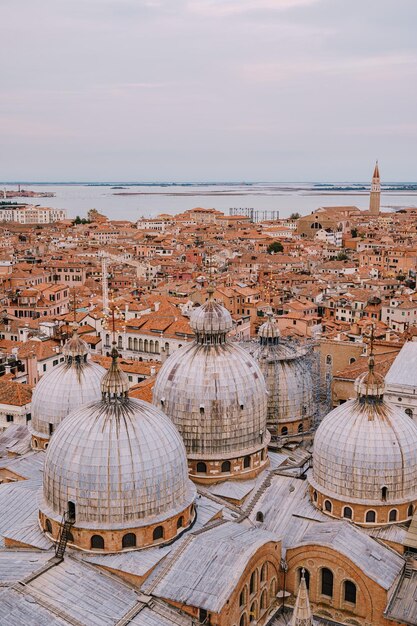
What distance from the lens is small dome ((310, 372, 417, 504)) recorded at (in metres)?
17.8

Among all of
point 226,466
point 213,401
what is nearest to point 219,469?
point 226,466

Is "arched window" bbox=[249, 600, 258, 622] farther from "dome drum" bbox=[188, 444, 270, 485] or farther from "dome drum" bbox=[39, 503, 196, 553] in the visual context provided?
"dome drum" bbox=[188, 444, 270, 485]

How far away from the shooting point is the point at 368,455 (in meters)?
17.8

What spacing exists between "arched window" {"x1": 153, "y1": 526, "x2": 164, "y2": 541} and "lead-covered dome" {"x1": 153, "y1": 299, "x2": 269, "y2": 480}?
3.57m

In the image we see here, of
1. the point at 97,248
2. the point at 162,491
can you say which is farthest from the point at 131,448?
the point at 97,248

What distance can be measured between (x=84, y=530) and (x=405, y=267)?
251 ft

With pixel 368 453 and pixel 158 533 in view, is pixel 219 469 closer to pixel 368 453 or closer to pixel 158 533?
pixel 158 533

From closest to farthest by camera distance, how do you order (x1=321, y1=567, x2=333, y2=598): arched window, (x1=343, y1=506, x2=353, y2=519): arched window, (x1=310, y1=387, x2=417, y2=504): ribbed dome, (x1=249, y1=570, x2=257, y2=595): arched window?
(x1=249, y1=570, x2=257, y2=595): arched window → (x1=321, y1=567, x2=333, y2=598): arched window → (x1=310, y1=387, x2=417, y2=504): ribbed dome → (x1=343, y1=506, x2=353, y2=519): arched window

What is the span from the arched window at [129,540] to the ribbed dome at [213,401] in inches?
162

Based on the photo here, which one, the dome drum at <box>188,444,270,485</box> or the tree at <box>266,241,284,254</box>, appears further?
the tree at <box>266,241,284,254</box>

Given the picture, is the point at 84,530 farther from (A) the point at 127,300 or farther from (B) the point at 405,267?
(B) the point at 405,267

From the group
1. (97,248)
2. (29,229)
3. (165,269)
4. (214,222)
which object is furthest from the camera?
(214,222)

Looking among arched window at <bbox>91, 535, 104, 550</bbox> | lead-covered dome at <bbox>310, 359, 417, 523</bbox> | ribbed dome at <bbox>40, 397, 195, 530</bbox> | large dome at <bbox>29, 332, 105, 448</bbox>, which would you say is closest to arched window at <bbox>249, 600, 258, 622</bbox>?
ribbed dome at <bbox>40, 397, 195, 530</bbox>

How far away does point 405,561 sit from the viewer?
17.0 meters
